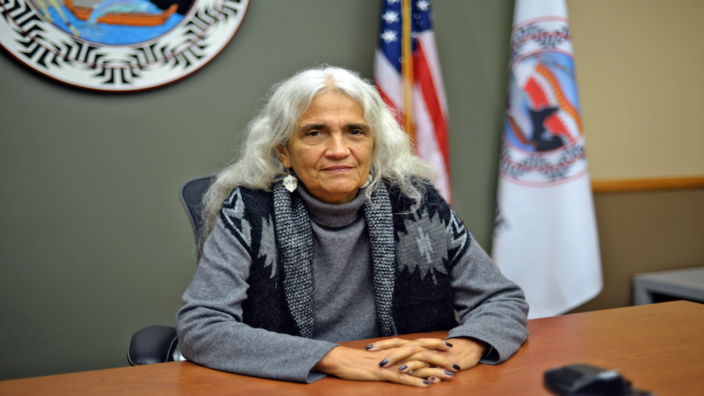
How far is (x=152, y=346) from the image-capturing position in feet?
3.84

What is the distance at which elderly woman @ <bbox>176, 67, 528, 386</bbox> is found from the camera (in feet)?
4.03

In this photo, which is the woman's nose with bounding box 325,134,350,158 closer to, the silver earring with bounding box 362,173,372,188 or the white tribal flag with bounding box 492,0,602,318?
the silver earring with bounding box 362,173,372,188

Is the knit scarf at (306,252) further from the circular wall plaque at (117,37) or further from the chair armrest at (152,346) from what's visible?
the circular wall plaque at (117,37)

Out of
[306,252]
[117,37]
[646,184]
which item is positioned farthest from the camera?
[646,184]

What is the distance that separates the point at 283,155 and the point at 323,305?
43 centimetres

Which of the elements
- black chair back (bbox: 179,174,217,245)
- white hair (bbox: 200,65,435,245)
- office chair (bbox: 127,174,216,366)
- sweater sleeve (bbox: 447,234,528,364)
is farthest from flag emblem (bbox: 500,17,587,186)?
office chair (bbox: 127,174,216,366)

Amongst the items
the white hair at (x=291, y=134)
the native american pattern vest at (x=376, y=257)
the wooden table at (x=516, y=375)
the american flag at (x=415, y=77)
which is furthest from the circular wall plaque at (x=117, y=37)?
the wooden table at (x=516, y=375)

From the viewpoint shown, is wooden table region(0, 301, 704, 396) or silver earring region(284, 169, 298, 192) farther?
silver earring region(284, 169, 298, 192)

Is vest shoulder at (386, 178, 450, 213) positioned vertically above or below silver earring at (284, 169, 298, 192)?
below

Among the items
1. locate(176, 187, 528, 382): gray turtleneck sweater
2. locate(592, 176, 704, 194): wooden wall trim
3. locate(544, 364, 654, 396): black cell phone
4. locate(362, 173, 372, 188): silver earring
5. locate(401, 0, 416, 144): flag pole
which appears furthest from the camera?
locate(592, 176, 704, 194): wooden wall trim

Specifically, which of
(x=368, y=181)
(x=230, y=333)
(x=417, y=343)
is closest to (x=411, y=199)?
(x=368, y=181)

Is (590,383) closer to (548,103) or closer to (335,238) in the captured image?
(335,238)

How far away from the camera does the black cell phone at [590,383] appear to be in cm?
33

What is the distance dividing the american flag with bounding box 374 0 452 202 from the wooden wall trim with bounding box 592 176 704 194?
98 centimetres
